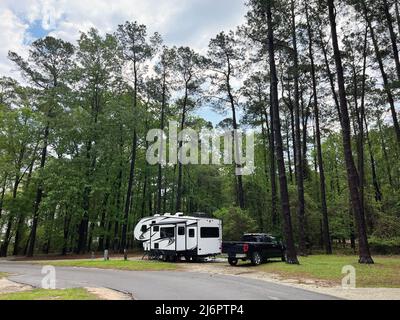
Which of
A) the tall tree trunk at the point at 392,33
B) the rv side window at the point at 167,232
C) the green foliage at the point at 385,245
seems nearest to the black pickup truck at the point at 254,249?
the rv side window at the point at 167,232

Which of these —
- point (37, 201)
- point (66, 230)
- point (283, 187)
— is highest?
point (37, 201)

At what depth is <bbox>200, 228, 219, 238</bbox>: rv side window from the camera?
2244 centimetres

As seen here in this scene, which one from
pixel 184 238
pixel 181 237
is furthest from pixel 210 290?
pixel 181 237

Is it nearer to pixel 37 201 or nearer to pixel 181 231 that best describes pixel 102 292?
pixel 181 231

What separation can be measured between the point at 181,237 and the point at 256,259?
567 cm

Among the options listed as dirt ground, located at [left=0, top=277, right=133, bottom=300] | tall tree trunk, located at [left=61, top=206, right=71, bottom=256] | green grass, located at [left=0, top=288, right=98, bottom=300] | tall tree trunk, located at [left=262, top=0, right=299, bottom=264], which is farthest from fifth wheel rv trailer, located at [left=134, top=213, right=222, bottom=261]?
tall tree trunk, located at [left=61, top=206, right=71, bottom=256]

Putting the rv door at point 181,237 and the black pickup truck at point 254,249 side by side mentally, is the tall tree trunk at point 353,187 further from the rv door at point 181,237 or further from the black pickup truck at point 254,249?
the rv door at point 181,237

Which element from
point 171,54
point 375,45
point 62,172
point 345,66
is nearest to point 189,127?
point 171,54

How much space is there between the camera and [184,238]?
22469mm

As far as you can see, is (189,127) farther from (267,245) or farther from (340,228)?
(267,245)

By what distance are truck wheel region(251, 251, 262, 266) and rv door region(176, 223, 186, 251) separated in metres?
5.23

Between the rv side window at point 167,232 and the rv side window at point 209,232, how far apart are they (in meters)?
2.04

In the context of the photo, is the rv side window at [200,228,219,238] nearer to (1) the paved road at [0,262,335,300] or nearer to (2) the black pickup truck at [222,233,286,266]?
(2) the black pickup truck at [222,233,286,266]

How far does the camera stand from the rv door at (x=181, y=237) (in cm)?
2245
